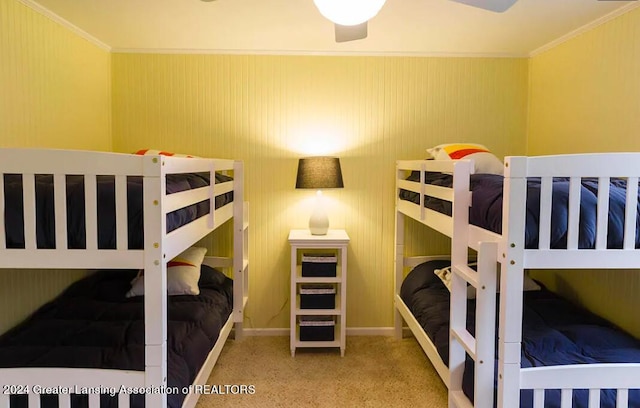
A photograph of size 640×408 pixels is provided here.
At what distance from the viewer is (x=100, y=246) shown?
145 centimetres

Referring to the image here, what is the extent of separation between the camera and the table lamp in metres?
2.98

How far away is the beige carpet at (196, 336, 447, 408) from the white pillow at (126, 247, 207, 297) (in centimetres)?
59

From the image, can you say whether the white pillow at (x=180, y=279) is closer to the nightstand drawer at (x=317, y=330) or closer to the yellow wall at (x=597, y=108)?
the nightstand drawer at (x=317, y=330)

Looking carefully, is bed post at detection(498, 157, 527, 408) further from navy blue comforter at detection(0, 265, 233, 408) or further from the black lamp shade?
the black lamp shade

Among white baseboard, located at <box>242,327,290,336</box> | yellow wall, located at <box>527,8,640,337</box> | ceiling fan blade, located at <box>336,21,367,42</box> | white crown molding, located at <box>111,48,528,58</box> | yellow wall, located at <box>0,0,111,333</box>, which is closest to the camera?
ceiling fan blade, located at <box>336,21,367,42</box>

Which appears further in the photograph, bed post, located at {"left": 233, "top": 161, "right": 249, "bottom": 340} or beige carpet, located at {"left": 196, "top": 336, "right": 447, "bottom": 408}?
bed post, located at {"left": 233, "top": 161, "right": 249, "bottom": 340}

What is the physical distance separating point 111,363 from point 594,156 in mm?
1840

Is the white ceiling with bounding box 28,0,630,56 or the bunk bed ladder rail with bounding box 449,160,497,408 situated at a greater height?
the white ceiling with bounding box 28,0,630,56

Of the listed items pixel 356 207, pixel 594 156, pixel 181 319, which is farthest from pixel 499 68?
pixel 181 319

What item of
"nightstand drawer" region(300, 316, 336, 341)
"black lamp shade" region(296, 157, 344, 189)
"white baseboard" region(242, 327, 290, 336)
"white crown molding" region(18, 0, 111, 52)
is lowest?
"white baseboard" region(242, 327, 290, 336)

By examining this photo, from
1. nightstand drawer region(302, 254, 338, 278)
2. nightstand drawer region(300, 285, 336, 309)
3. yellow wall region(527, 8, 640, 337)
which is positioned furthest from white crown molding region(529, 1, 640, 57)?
nightstand drawer region(300, 285, 336, 309)

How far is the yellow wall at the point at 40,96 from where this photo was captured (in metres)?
2.19

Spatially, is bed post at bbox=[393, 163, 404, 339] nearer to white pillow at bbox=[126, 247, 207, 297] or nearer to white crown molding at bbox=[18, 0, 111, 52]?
white pillow at bbox=[126, 247, 207, 297]

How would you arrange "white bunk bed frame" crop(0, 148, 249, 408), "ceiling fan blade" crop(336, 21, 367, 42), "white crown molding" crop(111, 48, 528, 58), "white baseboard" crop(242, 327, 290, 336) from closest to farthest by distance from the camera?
"white bunk bed frame" crop(0, 148, 249, 408) → "ceiling fan blade" crop(336, 21, 367, 42) → "white crown molding" crop(111, 48, 528, 58) → "white baseboard" crop(242, 327, 290, 336)
